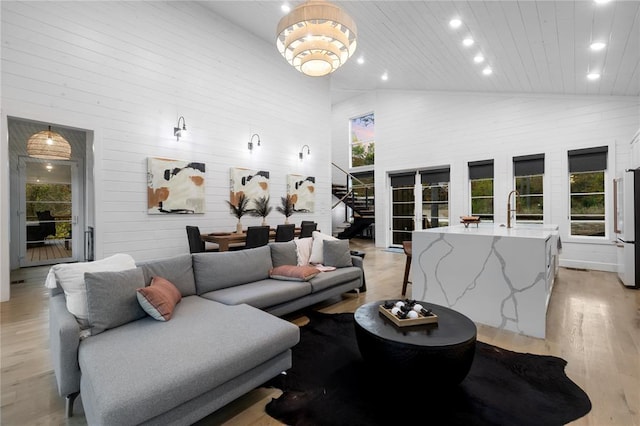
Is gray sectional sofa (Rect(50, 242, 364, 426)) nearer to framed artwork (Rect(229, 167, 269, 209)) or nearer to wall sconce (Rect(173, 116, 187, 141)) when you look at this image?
wall sconce (Rect(173, 116, 187, 141))

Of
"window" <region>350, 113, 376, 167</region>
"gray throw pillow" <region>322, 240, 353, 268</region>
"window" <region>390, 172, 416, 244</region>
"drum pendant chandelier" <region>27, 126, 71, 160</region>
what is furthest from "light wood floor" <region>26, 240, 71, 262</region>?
"window" <region>350, 113, 376, 167</region>

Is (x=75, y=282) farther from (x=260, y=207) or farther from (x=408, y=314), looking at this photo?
(x=260, y=207)

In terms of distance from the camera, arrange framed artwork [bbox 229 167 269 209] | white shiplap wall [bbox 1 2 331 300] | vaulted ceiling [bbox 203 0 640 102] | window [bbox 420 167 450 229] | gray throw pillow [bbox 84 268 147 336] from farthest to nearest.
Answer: window [bbox 420 167 450 229], framed artwork [bbox 229 167 269 209], white shiplap wall [bbox 1 2 331 300], vaulted ceiling [bbox 203 0 640 102], gray throw pillow [bbox 84 268 147 336]

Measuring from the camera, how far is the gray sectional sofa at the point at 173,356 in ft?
4.66

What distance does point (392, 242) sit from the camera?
9.13 m

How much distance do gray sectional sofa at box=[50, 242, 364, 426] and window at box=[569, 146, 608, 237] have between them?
21.7 ft

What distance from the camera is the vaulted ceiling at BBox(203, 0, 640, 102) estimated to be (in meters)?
3.48

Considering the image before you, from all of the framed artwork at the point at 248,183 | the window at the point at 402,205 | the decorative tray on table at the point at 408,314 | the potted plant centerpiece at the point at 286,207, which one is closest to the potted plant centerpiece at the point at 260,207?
the framed artwork at the point at 248,183

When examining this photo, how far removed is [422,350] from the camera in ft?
5.97

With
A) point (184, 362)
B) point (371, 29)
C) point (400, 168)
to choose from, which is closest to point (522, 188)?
point (400, 168)

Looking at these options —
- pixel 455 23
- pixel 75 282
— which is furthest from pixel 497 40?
pixel 75 282

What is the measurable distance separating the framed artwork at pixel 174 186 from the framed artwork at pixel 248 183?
0.65 metres

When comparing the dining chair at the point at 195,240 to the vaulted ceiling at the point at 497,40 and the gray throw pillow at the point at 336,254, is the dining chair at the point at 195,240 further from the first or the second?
the vaulted ceiling at the point at 497,40

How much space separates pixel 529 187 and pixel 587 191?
97cm
